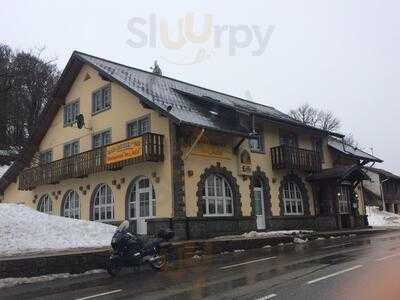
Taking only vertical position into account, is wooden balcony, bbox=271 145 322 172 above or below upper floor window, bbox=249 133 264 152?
below

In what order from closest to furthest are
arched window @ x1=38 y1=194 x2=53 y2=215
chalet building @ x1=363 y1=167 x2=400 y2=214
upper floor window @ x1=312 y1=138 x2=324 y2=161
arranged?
arched window @ x1=38 y1=194 x2=53 y2=215 < upper floor window @ x1=312 y1=138 x2=324 y2=161 < chalet building @ x1=363 y1=167 x2=400 y2=214

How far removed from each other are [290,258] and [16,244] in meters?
9.50

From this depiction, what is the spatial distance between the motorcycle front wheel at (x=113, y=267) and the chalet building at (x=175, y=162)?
836cm

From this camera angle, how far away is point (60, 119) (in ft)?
105

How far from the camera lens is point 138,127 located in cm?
2508

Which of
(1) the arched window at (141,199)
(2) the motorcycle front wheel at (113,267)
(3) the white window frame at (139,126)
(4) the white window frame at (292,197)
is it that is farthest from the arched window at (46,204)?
(2) the motorcycle front wheel at (113,267)

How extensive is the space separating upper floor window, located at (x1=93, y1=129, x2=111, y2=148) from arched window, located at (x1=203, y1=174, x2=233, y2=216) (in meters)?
6.75

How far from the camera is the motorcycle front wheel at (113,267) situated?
12911mm

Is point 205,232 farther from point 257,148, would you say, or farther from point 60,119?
point 60,119

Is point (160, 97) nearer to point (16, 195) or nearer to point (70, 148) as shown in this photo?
point (70, 148)

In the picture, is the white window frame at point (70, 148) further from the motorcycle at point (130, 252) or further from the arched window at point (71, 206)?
the motorcycle at point (130, 252)

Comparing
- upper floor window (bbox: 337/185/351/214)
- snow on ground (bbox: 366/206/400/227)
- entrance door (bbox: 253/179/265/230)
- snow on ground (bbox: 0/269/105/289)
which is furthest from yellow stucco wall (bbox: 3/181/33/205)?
snow on ground (bbox: 366/206/400/227)

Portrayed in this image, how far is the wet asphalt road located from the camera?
8703 millimetres

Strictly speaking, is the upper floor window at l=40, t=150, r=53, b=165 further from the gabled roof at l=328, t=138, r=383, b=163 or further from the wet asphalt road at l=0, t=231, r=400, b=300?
the wet asphalt road at l=0, t=231, r=400, b=300
